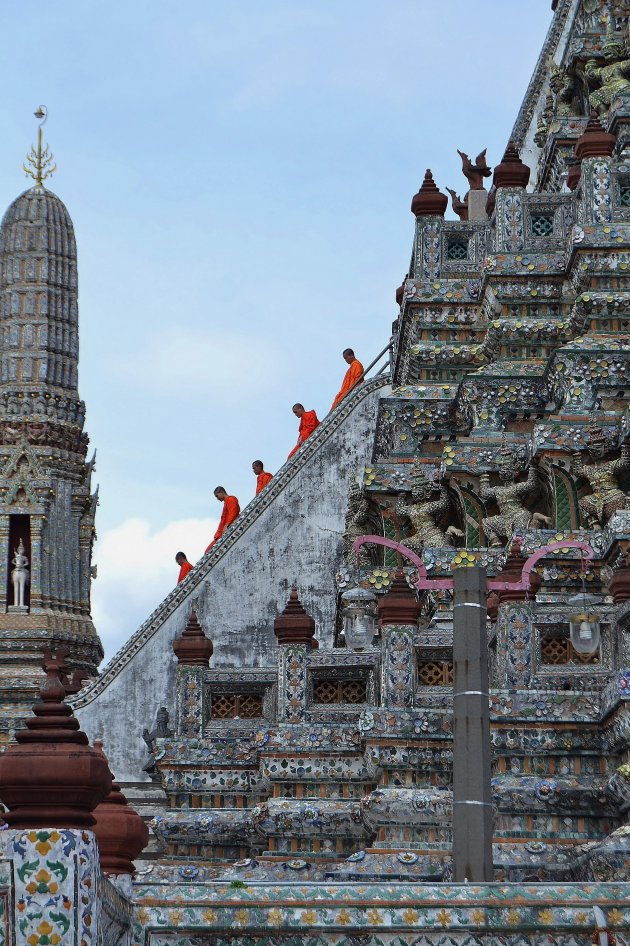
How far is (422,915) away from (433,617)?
32.9 feet

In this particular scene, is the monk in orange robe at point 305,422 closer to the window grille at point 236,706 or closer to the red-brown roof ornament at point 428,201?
the red-brown roof ornament at point 428,201

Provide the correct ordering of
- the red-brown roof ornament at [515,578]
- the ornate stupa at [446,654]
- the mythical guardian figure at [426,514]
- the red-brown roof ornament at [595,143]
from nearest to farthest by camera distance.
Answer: the ornate stupa at [446,654]
the red-brown roof ornament at [515,578]
the mythical guardian figure at [426,514]
the red-brown roof ornament at [595,143]

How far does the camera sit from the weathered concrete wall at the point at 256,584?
27.9 metres

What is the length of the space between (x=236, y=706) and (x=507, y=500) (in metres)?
4.19

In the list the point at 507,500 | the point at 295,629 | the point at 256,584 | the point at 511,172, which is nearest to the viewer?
the point at 295,629

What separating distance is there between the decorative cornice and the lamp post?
14994 mm

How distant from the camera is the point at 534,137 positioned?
30.7 metres

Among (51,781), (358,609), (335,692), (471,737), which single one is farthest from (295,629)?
(51,781)

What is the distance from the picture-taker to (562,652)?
1730 cm

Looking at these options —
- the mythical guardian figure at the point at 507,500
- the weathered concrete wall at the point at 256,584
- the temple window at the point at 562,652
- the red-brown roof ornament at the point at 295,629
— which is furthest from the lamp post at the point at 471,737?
the weathered concrete wall at the point at 256,584

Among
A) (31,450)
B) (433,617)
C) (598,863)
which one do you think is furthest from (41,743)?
(31,450)

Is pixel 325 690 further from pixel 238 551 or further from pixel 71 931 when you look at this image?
pixel 238 551

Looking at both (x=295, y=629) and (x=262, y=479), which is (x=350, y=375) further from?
(x=295, y=629)

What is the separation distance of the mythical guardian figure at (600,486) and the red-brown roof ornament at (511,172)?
4569 millimetres
